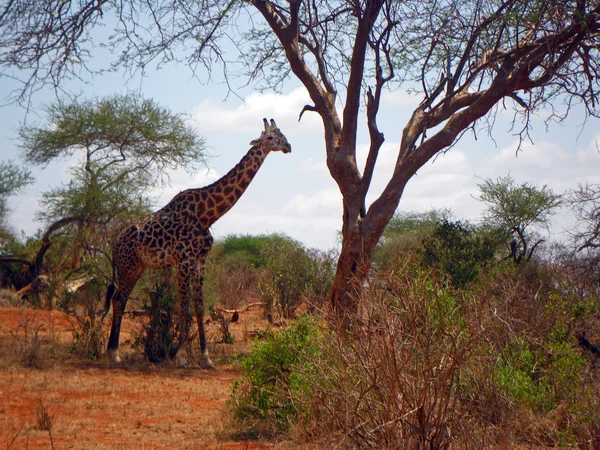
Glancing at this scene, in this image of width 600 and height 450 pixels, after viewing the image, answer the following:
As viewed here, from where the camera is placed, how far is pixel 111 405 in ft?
23.4

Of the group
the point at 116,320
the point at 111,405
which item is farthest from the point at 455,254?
the point at 111,405

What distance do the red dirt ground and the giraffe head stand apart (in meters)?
3.24

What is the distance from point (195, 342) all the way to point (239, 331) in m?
2.28

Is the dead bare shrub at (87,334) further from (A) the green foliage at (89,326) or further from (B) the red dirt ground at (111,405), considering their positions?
(B) the red dirt ground at (111,405)

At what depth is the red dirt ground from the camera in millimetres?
5516

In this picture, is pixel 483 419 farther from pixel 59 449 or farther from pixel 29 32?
pixel 29 32

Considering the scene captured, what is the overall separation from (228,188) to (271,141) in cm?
95

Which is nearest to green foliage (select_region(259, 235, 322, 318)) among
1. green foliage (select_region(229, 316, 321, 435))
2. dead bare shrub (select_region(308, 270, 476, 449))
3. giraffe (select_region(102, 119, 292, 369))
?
giraffe (select_region(102, 119, 292, 369))

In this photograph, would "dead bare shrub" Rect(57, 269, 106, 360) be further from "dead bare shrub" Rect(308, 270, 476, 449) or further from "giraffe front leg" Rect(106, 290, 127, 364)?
"dead bare shrub" Rect(308, 270, 476, 449)

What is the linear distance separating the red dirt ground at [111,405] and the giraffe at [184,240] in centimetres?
76

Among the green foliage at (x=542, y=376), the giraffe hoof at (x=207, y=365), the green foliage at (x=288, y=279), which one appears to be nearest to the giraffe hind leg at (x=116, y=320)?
the giraffe hoof at (x=207, y=365)

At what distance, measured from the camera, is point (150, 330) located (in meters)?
10.0

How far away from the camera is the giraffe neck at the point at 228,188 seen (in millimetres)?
10383

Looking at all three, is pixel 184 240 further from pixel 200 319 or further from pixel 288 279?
pixel 288 279
